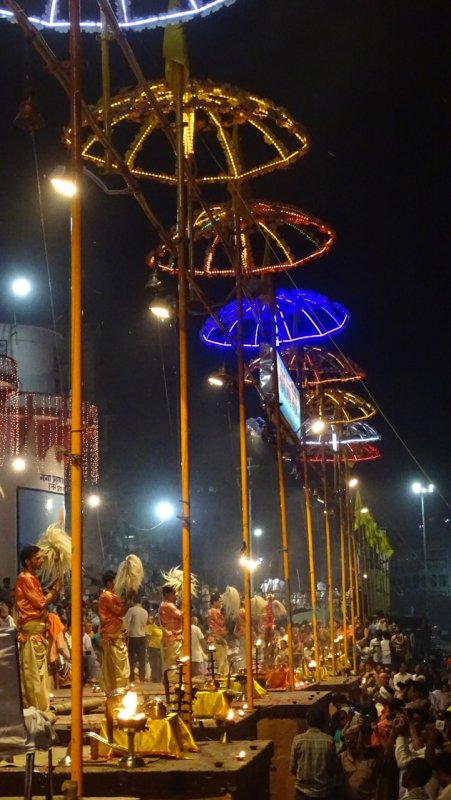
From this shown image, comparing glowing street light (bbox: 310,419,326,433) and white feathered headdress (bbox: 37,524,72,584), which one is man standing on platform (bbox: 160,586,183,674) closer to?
white feathered headdress (bbox: 37,524,72,584)

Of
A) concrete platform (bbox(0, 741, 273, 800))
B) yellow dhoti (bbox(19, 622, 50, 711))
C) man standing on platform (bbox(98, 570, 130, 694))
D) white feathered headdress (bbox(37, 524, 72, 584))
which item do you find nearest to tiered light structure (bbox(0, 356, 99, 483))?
white feathered headdress (bbox(37, 524, 72, 584))

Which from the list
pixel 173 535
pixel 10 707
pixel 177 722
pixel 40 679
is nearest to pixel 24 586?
pixel 40 679

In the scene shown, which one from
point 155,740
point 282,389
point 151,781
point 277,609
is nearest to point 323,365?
point 277,609

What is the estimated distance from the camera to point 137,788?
8.75 metres

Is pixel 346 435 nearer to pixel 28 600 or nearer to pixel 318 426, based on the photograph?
pixel 318 426

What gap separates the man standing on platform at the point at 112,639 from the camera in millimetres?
15383

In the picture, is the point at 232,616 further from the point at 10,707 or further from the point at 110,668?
the point at 10,707

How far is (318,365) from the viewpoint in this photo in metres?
29.9

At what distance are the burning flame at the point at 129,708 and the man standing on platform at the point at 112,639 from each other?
6094 millimetres

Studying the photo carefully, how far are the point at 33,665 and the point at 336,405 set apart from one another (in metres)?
21.9

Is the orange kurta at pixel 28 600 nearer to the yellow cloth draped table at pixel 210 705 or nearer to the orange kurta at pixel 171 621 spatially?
the yellow cloth draped table at pixel 210 705

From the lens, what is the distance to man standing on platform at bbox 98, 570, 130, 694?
50.5 feet

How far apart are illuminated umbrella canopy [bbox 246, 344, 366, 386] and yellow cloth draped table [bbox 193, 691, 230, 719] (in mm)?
16087

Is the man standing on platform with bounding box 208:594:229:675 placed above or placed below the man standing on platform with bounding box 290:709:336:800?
above
